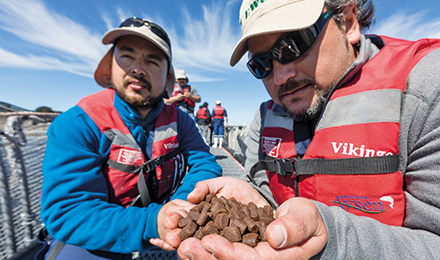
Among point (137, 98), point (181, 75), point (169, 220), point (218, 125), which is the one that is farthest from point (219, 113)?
point (169, 220)

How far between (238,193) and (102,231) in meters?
1.23

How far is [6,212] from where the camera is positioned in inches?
77.0

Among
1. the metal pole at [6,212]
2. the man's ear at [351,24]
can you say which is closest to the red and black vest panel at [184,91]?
the metal pole at [6,212]

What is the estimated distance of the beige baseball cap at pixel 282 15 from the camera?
53.1 inches

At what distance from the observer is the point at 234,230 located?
1.25 metres

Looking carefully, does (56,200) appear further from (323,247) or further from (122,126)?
(323,247)

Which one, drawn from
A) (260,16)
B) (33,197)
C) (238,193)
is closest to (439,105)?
(260,16)

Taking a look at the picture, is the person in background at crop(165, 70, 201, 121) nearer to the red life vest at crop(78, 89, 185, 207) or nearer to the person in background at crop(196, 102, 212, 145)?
the person in background at crop(196, 102, 212, 145)

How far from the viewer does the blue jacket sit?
1.45m

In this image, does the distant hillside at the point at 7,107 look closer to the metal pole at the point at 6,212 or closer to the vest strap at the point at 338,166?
the metal pole at the point at 6,212

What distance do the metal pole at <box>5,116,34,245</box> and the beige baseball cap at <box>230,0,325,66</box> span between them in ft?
8.48

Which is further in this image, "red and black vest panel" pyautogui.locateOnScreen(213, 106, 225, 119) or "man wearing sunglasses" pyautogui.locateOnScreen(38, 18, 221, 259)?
"red and black vest panel" pyautogui.locateOnScreen(213, 106, 225, 119)

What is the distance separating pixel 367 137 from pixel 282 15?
Result: 3.57 feet

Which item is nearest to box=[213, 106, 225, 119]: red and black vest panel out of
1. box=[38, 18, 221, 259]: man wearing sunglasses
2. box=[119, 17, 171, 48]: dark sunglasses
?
box=[38, 18, 221, 259]: man wearing sunglasses
